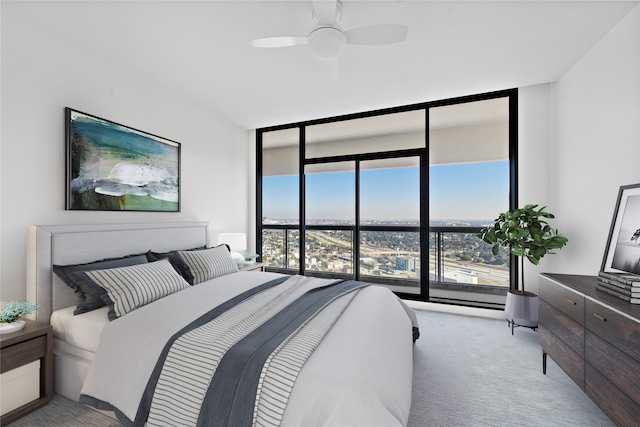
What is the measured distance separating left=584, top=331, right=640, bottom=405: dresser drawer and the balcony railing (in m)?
2.04

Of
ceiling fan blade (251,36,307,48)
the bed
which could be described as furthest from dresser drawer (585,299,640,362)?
ceiling fan blade (251,36,307,48)

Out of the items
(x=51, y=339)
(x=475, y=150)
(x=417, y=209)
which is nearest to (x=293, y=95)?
(x=417, y=209)

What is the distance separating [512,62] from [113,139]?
387cm

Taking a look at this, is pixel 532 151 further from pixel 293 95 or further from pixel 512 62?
pixel 293 95

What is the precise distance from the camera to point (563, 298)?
191 cm

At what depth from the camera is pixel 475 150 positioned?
3.64m

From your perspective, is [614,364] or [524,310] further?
A: [524,310]

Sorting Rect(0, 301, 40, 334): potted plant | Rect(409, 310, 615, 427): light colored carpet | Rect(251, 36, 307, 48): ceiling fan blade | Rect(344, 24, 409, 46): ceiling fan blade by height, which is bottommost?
Rect(409, 310, 615, 427): light colored carpet

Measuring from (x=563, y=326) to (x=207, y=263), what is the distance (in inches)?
117

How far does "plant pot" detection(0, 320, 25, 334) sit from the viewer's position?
66.4 inches

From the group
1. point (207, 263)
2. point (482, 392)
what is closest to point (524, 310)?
point (482, 392)

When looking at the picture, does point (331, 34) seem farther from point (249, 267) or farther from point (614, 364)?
point (249, 267)

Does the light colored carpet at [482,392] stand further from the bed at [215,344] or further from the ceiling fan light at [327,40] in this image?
the ceiling fan light at [327,40]

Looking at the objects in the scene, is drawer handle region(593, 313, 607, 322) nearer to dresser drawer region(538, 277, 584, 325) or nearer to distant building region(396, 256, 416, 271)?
dresser drawer region(538, 277, 584, 325)
